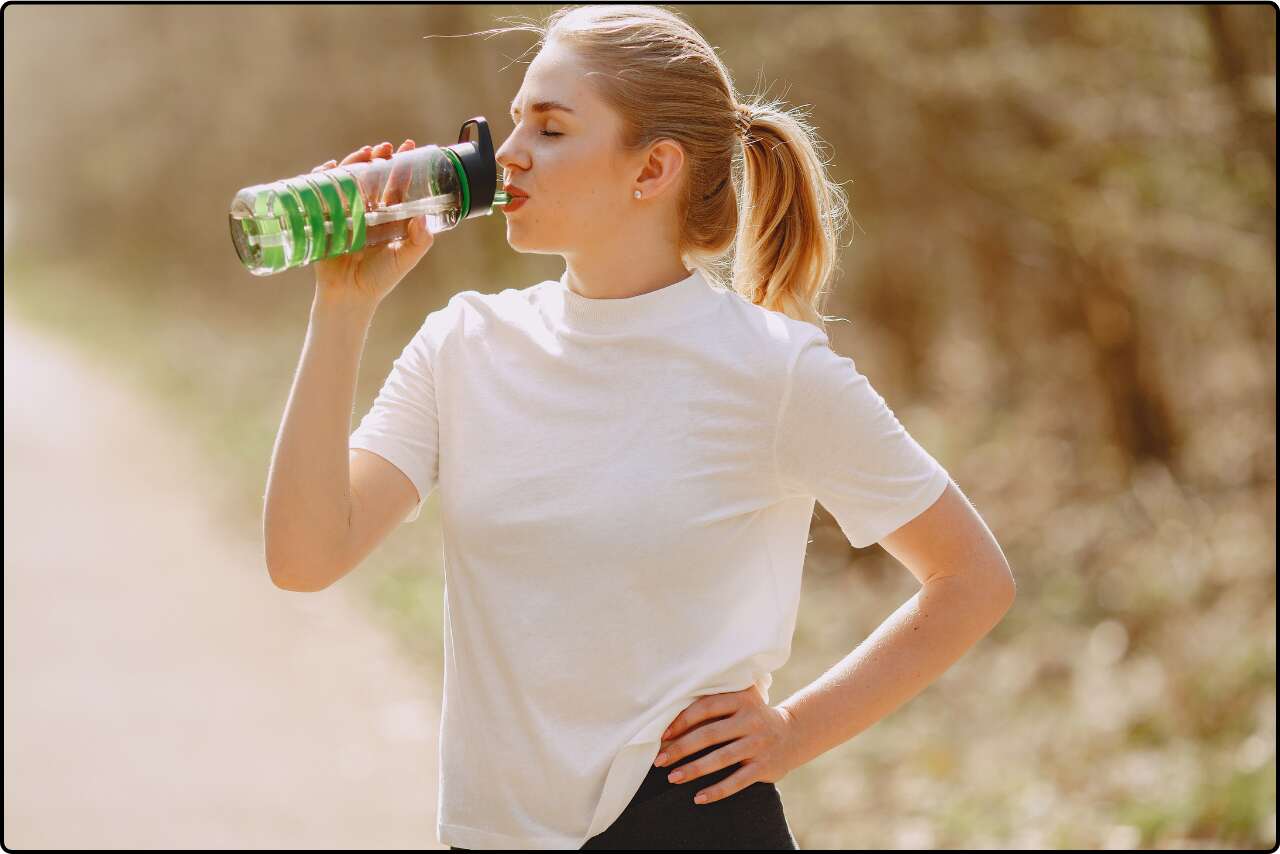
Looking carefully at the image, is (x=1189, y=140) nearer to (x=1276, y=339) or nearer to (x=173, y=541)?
(x=1276, y=339)

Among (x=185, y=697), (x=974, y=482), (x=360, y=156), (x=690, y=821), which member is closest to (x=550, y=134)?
(x=360, y=156)

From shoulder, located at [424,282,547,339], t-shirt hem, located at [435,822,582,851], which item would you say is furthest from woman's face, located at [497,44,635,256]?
t-shirt hem, located at [435,822,582,851]

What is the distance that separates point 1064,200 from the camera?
6531mm

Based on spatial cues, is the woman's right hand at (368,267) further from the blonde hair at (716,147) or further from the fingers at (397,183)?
the blonde hair at (716,147)

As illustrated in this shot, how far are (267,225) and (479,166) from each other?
0.31 m

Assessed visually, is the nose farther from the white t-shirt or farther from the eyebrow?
the white t-shirt

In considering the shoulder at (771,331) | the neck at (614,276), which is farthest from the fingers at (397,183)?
the shoulder at (771,331)

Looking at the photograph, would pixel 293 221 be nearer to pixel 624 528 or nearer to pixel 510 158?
pixel 510 158

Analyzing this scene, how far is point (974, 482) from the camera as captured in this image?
7.39 meters

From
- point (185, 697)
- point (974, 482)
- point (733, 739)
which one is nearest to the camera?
point (733, 739)

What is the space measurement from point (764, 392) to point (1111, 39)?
187 inches

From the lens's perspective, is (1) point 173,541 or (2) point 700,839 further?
(1) point 173,541

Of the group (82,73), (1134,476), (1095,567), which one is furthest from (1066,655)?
(82,73)

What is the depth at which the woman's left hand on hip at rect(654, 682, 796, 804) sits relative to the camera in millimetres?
1935
